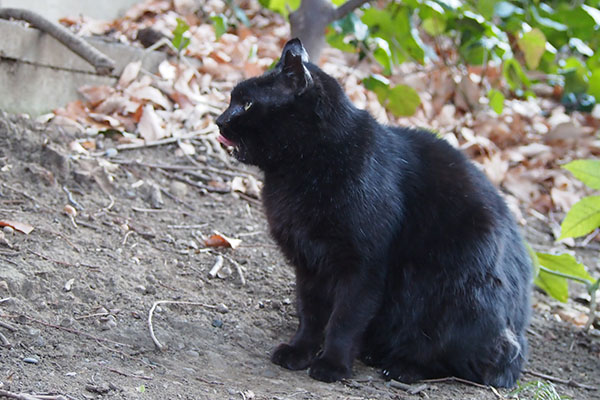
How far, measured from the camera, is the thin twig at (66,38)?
3721 mm

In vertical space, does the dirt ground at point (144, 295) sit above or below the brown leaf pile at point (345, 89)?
below

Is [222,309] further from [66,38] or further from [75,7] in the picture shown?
[75,7]

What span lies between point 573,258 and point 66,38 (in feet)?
9.39

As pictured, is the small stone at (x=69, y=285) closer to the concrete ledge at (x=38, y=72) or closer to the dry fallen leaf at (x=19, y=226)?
the dry fallen leaf at (x=19, y=226)

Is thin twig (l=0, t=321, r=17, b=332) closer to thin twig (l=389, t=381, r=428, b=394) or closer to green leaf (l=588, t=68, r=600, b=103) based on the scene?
thin twig (l=389, t=381, r=428, b=394)

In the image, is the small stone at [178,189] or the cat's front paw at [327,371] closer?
the cat's front paw at [327,371]

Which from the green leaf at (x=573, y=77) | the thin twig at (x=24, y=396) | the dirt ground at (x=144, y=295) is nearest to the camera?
the thin twig at (x=24, y=396)

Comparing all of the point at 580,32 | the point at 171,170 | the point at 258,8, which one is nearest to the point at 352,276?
the point at 171,170

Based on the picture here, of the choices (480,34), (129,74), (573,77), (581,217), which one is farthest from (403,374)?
(573,77)

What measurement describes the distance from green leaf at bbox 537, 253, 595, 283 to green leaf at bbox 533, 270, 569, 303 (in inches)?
1.4

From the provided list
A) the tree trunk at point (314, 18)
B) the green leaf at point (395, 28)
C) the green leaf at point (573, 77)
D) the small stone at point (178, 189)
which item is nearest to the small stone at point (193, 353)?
the small stone at point (178, 189)

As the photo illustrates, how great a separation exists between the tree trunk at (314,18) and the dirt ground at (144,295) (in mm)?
851

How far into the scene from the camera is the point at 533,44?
4.28 metres

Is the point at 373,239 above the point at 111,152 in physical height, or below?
above
